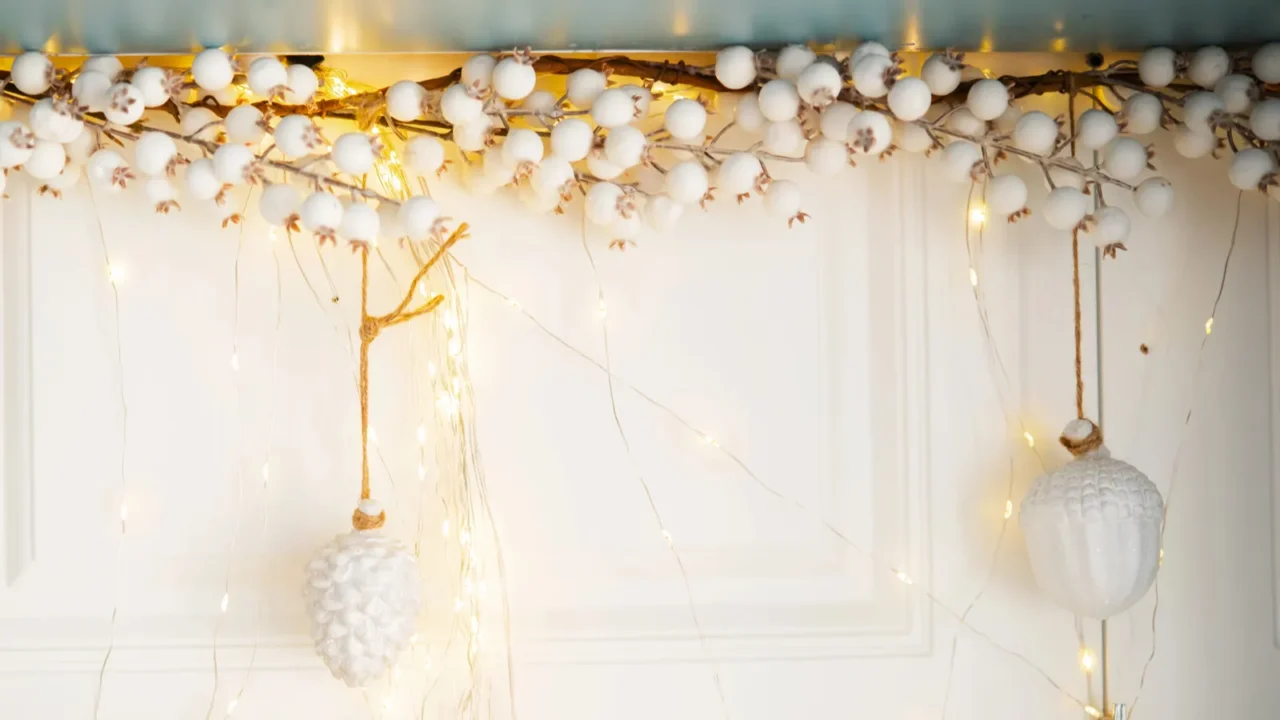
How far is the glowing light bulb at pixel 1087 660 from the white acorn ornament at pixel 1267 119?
0.45 meters

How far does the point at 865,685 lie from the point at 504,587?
33cm

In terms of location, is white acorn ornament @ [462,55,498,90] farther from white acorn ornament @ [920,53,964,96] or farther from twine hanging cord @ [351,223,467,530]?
white acorn ornament @ [920,53,964,96]

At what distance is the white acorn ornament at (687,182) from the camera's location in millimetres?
808

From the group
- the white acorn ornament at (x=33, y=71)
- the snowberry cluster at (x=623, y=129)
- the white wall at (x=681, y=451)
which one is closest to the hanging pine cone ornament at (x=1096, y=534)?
the white wall at (x=681, y=451)

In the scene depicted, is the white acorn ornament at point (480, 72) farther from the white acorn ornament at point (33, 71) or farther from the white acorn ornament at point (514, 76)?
the white acorn ornament at point (33, 71)

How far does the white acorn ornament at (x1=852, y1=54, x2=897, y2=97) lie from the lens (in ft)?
2.52

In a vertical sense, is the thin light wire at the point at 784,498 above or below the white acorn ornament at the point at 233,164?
below

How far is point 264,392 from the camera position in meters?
0.90

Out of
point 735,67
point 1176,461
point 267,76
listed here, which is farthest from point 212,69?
point 1176,461

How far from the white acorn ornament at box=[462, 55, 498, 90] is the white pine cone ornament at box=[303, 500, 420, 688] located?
14.3 inches

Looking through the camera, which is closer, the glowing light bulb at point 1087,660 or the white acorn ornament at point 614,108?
the white acorn ornament at point 614,108

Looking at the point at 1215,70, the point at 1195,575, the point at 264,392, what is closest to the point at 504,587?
the point at 264,392

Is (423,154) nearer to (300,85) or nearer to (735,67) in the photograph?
(300,85)

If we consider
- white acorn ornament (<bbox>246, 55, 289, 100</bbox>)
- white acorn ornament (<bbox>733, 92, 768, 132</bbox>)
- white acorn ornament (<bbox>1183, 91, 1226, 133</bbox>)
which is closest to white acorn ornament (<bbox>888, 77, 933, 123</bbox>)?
white acorn ornament (<bbox>733, 92, 768, 132</bbox>)
